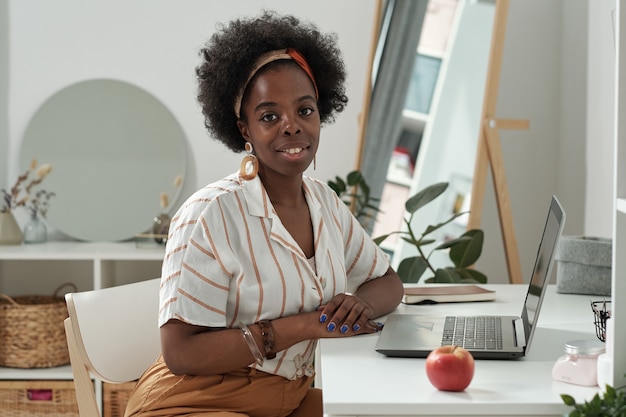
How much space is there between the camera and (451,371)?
1279mm

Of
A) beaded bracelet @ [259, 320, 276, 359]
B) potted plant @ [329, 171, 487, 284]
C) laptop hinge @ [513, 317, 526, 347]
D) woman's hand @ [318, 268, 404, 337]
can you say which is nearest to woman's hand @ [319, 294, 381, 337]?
woman's hand @ [318, 268, 404, 337]

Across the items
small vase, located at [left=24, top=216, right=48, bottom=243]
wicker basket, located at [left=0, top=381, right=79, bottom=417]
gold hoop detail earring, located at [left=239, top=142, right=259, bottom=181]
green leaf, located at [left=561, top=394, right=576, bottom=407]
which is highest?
gold hoop detail earring, located at [left=239, top=142, right=259, bottom=181]

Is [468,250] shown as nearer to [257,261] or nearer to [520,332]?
[520,332]

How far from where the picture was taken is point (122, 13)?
3.51 metres

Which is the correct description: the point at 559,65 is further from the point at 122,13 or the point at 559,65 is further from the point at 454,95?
the point at 122,13

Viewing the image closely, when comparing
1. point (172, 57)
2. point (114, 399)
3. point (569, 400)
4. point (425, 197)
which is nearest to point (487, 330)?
point (569, 400)

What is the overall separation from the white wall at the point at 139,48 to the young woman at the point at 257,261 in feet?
5.11

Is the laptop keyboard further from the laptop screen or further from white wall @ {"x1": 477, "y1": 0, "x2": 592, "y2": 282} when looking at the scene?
white wall @ {"x1": 477, "y1": 0, "x2": 592, "y2": 282}

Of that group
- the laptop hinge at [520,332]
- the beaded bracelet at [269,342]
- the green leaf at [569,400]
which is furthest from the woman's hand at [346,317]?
the green leaf at [569,400]

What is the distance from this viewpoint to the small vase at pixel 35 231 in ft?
11.1

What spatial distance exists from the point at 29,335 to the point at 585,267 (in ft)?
6.43

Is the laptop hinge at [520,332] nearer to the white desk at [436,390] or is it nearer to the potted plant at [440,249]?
the white desk at [436,390]

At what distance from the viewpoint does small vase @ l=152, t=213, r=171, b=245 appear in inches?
130

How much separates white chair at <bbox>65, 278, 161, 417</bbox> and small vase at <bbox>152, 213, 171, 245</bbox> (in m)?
1.35
